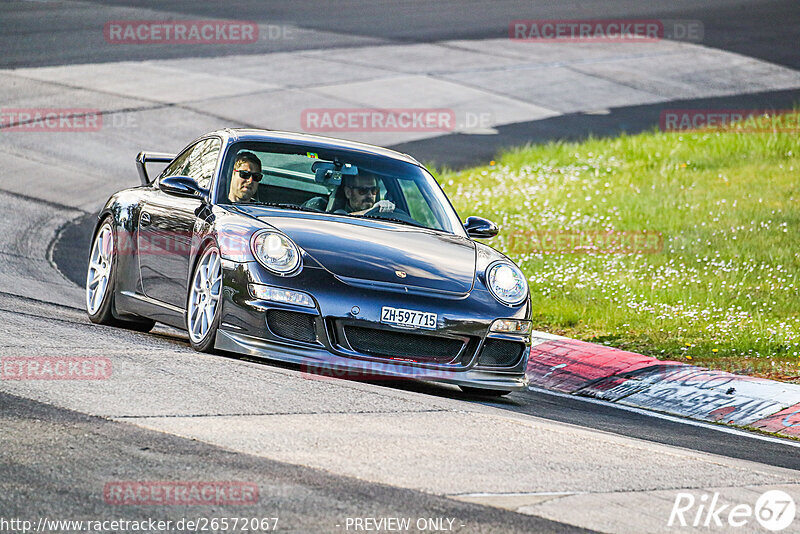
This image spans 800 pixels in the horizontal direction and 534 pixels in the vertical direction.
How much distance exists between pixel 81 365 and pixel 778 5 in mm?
34348

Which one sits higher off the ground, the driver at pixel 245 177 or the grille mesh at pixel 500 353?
the driver at pixel 245 177

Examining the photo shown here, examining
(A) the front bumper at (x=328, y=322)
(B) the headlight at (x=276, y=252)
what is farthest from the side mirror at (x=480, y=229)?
(B) the headlight at (x=276, y=252)

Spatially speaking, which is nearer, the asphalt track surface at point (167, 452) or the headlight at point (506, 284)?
the asphalt track surface at point (167, 452)

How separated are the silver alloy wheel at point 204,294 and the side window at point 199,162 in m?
0.83

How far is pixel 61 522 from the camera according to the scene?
161 inches

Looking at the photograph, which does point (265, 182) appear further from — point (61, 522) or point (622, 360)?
point (61, 522)

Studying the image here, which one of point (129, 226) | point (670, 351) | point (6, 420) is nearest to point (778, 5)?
point (670, 351)

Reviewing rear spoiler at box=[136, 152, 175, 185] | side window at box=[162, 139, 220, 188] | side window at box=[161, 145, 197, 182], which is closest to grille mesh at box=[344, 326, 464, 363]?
side window at box=[162, 139, 220, 188]

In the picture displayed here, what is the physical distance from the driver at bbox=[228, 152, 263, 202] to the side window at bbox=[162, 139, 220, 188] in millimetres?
176

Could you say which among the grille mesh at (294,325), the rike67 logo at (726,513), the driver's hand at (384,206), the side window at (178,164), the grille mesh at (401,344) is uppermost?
the side window at (178,164)

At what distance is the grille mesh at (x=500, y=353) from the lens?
7.30m

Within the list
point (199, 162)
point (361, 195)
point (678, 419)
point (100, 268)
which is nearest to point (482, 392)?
point (678, 419)

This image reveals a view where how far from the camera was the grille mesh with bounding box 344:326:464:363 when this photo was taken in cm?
695

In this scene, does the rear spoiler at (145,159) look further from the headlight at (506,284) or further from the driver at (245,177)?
the headlight at (506,284)
